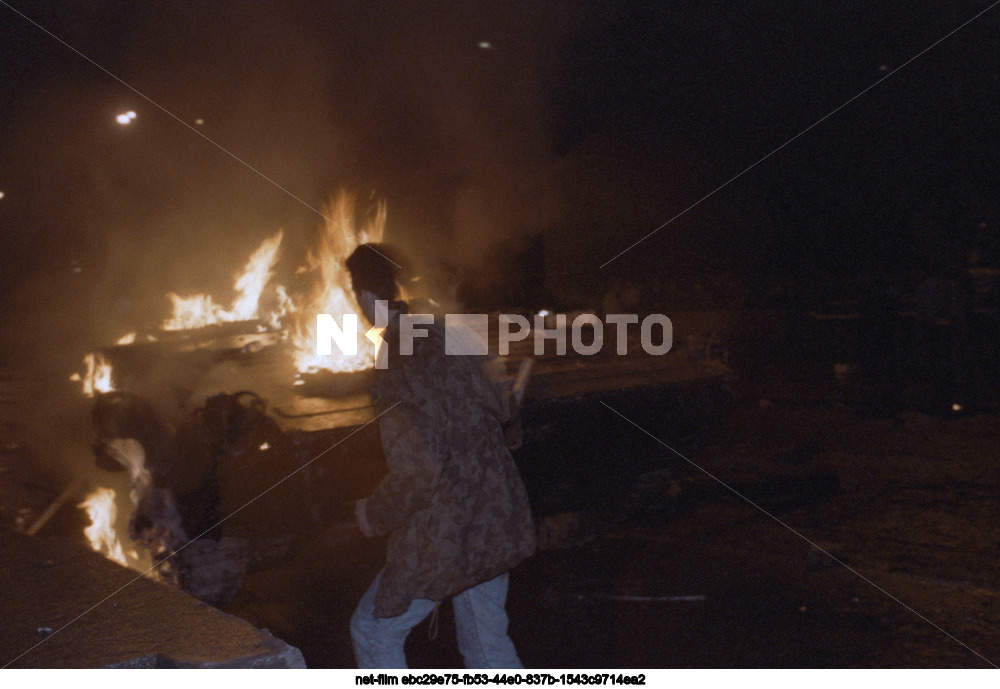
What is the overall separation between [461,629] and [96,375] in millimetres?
6879

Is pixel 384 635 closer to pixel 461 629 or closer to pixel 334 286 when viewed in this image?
pixel 461 629

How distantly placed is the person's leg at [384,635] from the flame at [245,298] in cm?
1021

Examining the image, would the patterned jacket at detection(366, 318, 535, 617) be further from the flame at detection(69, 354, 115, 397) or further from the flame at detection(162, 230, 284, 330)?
the flame at detection(162, 230, 284, 330)

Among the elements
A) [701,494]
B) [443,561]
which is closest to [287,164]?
[701,494]

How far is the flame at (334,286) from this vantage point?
6.06 m

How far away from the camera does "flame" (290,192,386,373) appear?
19.9 feet

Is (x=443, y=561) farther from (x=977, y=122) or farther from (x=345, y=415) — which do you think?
(x=977, y=122)

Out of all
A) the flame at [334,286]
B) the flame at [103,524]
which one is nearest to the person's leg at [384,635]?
the flame at [103,524]

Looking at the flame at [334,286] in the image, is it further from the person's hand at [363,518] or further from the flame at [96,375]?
the person's hand at [363,518]

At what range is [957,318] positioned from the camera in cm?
792

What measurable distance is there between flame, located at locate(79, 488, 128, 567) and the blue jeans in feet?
9.91

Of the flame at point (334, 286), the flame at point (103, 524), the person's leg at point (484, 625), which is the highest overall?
the flame at point (334, 286)

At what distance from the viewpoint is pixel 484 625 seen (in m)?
2.23

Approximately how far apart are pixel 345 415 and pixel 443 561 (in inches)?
104
